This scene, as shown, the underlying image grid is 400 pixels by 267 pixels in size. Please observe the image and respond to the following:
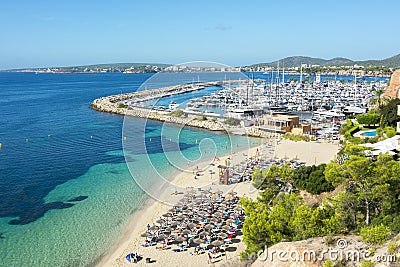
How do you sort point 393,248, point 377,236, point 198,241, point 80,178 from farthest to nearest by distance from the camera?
1. point 80,178
2. point 198,241
3. point 377,236
4. point 393,248

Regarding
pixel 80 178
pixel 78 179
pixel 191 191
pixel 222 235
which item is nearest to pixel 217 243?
pixel 222 235

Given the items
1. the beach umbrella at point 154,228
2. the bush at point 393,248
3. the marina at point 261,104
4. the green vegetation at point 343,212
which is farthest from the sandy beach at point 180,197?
the marina at point 261,104

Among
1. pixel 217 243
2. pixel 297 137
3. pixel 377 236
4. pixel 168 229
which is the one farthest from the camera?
pixel 297 137

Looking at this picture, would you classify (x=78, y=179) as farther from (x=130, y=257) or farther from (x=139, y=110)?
(x=139, y=110)

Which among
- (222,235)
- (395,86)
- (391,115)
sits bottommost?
(222,235)

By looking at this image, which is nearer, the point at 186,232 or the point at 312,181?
the point at 186,232

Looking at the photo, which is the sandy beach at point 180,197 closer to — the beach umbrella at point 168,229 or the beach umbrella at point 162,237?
the beach umbrella at point 162,237

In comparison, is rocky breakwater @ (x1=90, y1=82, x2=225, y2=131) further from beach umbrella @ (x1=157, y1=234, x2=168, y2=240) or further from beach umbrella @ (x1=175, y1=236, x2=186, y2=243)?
beach umbrella @ (x1=175, y1=236, x2=186, y2=243)
